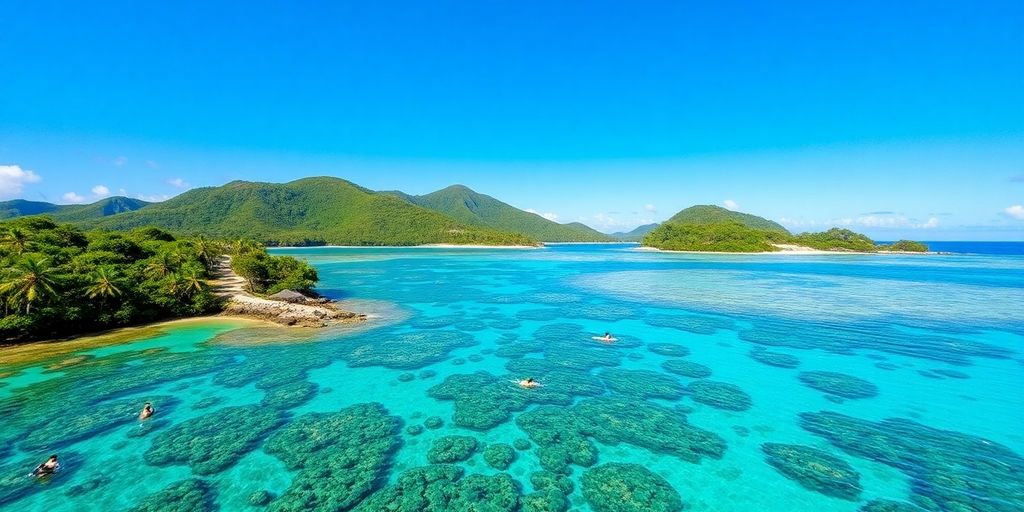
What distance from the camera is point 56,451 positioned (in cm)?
1402

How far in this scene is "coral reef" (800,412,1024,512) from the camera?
11508 mm

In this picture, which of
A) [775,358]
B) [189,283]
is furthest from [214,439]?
[775,358]

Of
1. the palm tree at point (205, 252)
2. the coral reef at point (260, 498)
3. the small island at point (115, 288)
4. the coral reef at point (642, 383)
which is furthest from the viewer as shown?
the palm tree at point (205, 252)

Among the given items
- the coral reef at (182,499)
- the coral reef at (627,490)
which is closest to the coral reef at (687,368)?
the coral reef at (627,490)

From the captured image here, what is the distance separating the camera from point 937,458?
13648mm

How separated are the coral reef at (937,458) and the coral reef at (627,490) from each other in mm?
7657

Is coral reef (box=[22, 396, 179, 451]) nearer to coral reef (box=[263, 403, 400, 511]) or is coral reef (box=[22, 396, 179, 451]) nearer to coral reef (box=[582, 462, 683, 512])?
coral reef (box=[263, 403, 400, 511])

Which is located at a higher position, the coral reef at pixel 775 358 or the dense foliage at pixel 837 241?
the dense foliage at pixel 837 241

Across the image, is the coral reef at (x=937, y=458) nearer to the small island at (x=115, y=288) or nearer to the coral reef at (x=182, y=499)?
the coral reef at (x=182, y=499)

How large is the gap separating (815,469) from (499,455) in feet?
38.0

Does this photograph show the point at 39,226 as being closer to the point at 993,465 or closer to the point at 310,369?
the point at 310,369

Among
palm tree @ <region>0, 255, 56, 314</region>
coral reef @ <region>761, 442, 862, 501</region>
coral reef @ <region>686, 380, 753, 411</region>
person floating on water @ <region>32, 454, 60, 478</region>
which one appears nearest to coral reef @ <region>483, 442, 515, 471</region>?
coral reef @ <region>761, 442, 862, 501</region>

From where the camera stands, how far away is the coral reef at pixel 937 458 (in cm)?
1151

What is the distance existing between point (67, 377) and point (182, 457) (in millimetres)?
15147
